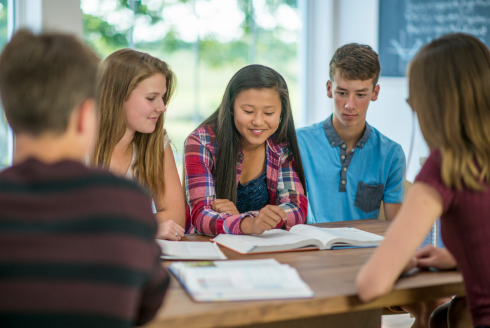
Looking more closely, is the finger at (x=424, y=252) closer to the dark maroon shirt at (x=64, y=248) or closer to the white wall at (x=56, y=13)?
the dark maroon shirt at (x=64, y=248)

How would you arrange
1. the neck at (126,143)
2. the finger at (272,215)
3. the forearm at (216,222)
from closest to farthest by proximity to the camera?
the finger at (272,215) → the forearm at (216,222) → the neck at (126,143)

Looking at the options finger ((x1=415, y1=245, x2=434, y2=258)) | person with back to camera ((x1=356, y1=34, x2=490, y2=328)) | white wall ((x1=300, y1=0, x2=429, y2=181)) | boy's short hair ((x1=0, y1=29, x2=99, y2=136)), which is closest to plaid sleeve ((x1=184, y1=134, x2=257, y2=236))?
finger ((x1=415, y1=245, x2=434, y2=258))

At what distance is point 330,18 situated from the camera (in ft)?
12.1

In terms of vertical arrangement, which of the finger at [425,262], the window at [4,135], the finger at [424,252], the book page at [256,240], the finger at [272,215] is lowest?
the book page at [256,240]

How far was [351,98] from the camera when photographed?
2104 millimetres

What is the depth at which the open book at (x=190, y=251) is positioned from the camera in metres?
1.23

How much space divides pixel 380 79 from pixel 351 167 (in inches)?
56.9

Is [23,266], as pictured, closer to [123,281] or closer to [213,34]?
[123,281]

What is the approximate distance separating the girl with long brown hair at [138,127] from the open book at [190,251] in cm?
37

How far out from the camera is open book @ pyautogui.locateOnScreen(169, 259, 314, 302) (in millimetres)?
951

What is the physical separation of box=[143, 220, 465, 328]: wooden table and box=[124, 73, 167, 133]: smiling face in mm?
636

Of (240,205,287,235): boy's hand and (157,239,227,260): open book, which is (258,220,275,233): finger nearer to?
(240,205,287,235): boy's hand

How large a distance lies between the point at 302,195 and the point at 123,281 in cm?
130

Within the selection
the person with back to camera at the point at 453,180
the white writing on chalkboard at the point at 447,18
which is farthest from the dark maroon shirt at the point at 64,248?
the white writing on chalkboard at the point at 447,18
